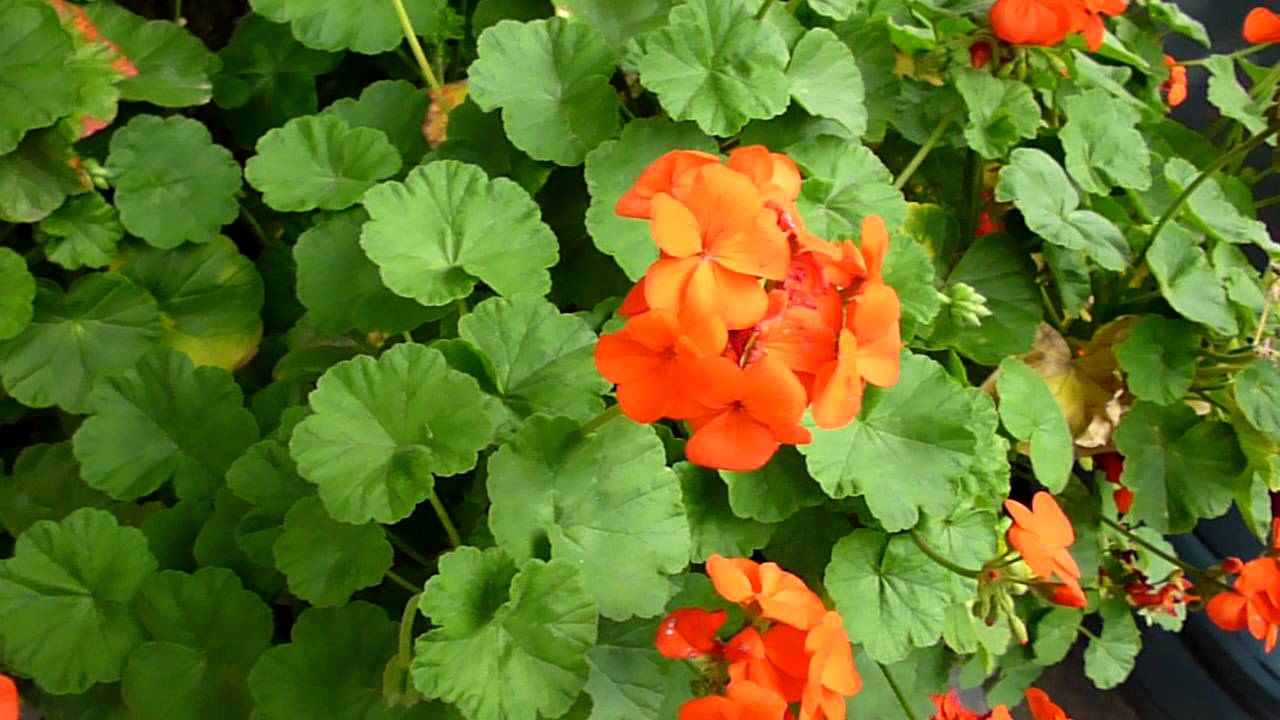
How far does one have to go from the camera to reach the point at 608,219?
0.86 meters

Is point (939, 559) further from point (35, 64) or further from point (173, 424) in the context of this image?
point (35, 64)

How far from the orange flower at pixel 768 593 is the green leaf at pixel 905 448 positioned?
0.13 metres

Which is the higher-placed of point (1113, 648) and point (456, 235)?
point (456, 235)

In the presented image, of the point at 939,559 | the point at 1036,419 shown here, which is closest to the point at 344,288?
the point at 939,559

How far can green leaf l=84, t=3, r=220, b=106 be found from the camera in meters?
0.99

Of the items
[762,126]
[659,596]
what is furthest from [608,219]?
[659,596]

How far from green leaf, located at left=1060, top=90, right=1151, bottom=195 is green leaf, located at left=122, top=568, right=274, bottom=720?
0.88m

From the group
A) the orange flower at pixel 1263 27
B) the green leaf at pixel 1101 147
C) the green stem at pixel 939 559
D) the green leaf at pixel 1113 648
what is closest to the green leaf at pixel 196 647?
the green stem at pixel 939 559

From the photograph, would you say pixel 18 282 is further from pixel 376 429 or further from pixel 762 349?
pixel 762 349

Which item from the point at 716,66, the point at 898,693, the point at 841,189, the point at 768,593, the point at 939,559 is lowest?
the point at 898,693

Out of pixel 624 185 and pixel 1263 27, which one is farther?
pixel 1263 27

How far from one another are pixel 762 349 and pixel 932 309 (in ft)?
1.16

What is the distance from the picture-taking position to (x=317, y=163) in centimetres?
90

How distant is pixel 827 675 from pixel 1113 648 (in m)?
0.87
